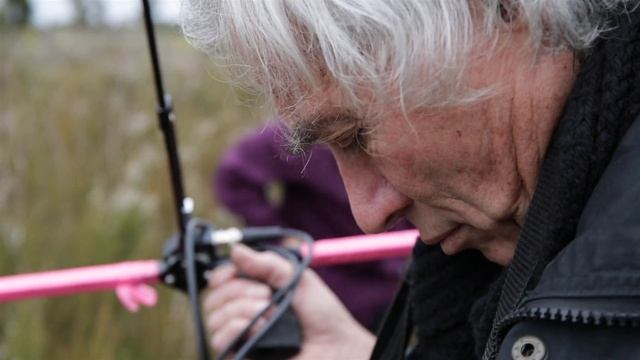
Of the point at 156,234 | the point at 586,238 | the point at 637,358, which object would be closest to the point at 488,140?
the point at 586,238

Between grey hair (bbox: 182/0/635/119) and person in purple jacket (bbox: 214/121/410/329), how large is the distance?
5.85 ft

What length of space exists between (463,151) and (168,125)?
62 centimetres

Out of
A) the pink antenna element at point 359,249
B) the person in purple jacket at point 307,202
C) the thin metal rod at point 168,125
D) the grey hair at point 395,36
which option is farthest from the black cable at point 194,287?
the person in purple jacket at point 307,202

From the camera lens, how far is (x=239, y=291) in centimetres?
172

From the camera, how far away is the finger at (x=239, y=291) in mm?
1718

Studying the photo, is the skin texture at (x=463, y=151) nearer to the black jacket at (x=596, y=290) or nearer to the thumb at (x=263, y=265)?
the black jacket at (x=596, y=290)

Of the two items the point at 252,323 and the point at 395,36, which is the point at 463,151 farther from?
the point at 252,323

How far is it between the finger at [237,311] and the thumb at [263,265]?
0.05 m

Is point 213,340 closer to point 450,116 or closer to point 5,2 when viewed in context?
point 450,116

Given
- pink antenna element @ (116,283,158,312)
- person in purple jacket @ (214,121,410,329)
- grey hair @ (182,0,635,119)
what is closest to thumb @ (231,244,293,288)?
pink antenna element @ (116,283,158,312)

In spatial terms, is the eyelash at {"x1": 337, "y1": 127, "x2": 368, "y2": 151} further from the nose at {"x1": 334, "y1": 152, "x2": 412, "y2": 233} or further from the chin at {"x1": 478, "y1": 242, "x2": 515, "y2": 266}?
the chin at {"x1": 478, "y1": 242, "x2": 515, "y2": 266}

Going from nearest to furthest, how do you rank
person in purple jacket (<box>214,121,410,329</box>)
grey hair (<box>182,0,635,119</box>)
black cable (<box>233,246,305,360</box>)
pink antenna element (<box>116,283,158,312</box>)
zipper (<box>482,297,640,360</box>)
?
zipper (<box>482,297,640,360</box>)
grey hair (<box>182,0,635,119</box>)
black cable (<box>233,246,305,360</box>)
pink antenna element (<box>116,283,158,312</box>)
person in purple jacket (<box>214,121,410,329</box>)

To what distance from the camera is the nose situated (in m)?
1.20

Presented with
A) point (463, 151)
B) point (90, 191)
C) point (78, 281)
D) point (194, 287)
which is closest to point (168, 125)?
point (194, 287)
